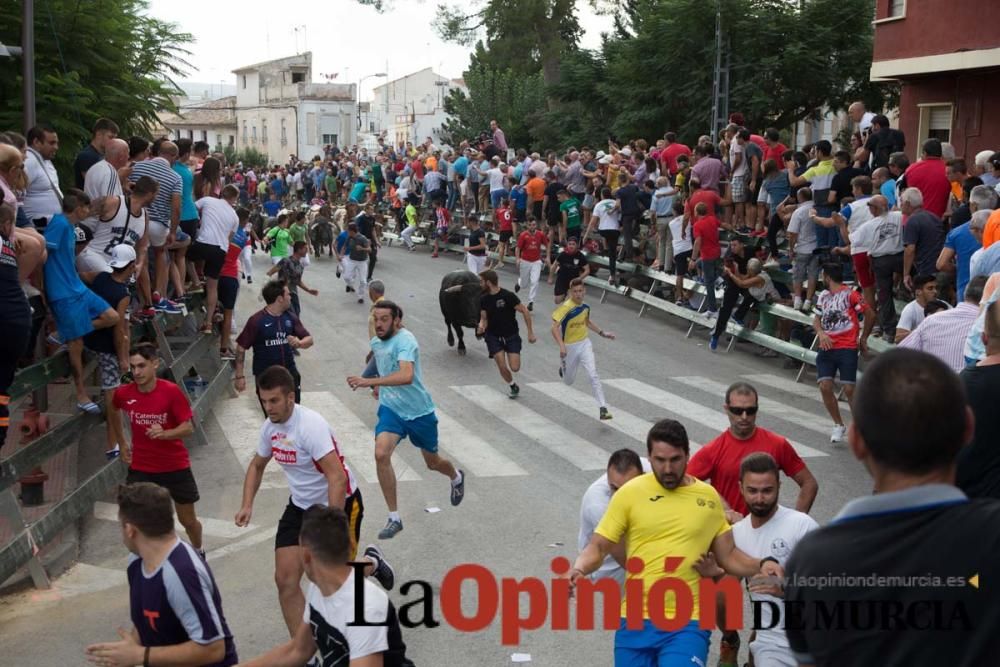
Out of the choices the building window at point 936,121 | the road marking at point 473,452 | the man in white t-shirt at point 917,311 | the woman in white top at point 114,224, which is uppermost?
the building window at point 936,121

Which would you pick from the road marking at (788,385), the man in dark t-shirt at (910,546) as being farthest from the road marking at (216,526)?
the man in dark t-shirt at (910,546)

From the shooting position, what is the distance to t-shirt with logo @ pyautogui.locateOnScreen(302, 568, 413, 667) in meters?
4.88

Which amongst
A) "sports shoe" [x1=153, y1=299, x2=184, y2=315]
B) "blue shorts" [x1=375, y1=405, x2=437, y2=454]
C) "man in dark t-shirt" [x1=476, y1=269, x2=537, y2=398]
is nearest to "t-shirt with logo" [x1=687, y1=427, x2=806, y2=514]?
"blue shorts" [x1=375, y1=405, x2=437, y2=454]

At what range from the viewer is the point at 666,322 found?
21.6 m

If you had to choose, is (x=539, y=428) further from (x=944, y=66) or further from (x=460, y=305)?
(x=944, y=66)

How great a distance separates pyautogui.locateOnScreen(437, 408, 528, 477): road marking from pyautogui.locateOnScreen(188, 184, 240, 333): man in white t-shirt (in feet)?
11.8

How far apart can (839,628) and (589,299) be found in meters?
21.5

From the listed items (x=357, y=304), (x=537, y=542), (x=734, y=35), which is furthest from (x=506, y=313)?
(x=734, y=35)

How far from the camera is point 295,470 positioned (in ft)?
25.1

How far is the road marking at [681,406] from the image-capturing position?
43.3ft

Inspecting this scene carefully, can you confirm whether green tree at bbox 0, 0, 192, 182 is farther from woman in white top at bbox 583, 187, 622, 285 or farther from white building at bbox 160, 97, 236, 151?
white building at bbox 160, 97, 236, 151

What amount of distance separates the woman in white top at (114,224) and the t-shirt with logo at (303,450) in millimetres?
4432

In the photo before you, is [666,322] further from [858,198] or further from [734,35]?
[734,35]

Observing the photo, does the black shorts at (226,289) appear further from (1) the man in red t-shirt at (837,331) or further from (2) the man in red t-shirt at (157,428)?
(1) the man in red t-shirt at (837,331)
